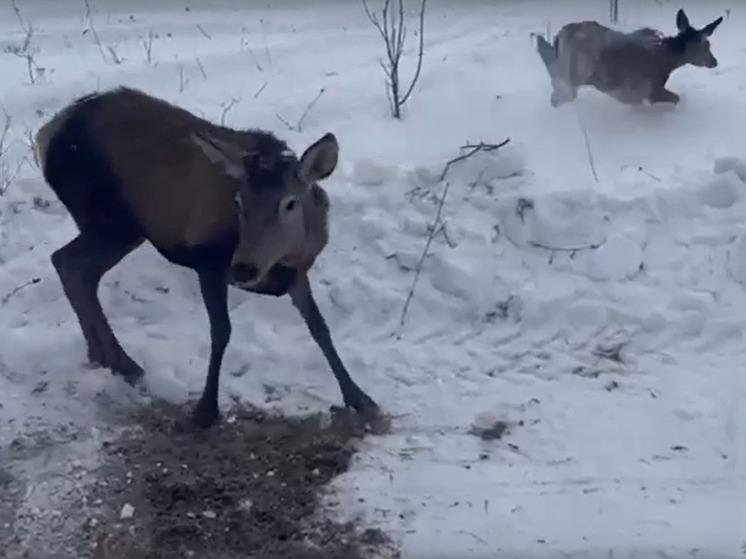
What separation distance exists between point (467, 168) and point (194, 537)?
3212 mm

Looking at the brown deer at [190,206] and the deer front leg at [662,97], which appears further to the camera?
the deer front leg at [662,97]

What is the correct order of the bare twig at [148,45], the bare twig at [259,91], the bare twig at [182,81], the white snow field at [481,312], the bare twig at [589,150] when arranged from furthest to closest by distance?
the bare twig at [148,45], the bare twig at [182,81], the bare twig at [259,91], the bare twig at [589,150], the white snow field at [481,312]

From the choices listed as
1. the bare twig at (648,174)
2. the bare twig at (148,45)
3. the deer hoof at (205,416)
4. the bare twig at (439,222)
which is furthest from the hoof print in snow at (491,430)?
the bare twig at (148,45)

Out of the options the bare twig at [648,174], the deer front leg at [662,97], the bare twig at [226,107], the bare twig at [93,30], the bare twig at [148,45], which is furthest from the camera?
the bare twig at [93,30]

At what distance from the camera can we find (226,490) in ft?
18.5

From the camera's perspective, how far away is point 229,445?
596cm

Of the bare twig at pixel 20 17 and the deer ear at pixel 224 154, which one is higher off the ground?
the deer ear at pixel 224 154

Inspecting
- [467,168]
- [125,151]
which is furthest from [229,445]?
[467,168]

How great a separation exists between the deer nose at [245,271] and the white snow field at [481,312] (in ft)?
2.92

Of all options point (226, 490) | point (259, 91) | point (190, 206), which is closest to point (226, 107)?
point (259, 91)

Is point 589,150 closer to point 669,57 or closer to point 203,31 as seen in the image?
point 669,57

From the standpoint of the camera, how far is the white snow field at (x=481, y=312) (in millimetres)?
5562

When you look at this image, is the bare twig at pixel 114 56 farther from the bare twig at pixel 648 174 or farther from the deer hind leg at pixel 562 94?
the bare twig at pixel 648 174

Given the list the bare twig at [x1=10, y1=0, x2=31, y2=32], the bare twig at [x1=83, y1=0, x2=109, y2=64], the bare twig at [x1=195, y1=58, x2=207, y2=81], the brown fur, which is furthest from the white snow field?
the bare twig at [x1=10, y1=0, x2=31, y2=32]
